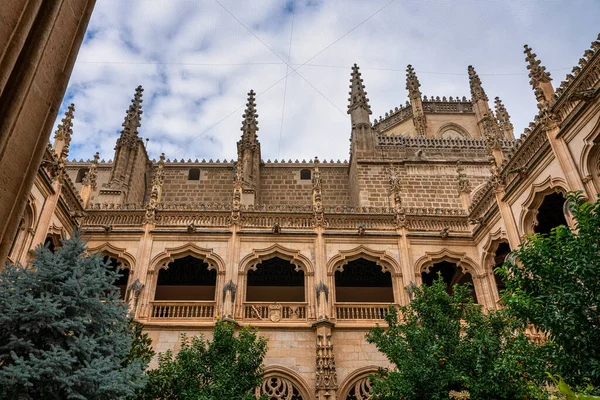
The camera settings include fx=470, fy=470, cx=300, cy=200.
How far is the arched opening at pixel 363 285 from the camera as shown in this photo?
2130 centimetres

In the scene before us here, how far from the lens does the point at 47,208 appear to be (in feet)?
49.3

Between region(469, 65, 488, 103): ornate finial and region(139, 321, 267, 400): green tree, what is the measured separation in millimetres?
28331

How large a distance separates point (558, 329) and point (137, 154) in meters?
23.5

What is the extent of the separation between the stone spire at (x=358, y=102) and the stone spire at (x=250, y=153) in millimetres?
5888

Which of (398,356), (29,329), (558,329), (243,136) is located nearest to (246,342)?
(398,356)

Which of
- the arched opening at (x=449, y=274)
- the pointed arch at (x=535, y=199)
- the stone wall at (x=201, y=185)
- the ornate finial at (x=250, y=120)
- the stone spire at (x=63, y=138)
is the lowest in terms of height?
the pointed arch at (x=535, y=199)

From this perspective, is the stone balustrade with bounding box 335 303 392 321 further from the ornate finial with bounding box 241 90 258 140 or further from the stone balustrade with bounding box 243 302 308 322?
the ornate finial with bounding box 241 90 258 140

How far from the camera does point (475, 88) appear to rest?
113 ft

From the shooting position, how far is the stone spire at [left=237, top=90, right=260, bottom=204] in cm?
2436

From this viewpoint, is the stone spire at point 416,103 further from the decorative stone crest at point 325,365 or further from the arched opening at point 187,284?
the decorative stone crest at point 325,365

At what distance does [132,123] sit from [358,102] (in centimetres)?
1335

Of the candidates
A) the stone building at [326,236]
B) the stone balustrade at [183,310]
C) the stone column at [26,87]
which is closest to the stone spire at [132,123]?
the stone building at [326,236]

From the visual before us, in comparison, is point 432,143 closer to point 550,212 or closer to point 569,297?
point 550,212

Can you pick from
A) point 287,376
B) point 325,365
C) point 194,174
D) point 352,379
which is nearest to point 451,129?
point 194,174
